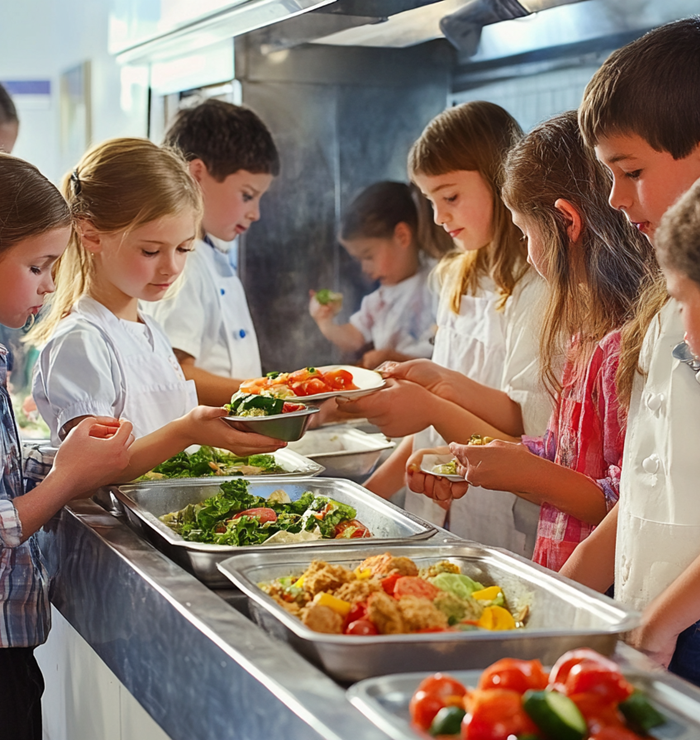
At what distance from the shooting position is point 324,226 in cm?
334

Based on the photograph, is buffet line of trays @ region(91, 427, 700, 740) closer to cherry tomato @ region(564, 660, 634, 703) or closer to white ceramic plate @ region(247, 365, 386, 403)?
cherry tomato @ region(564, 660, 634, 703)

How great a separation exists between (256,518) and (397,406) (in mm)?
616

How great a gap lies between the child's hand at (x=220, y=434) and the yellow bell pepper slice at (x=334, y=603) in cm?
64

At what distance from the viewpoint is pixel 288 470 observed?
176 centimetres

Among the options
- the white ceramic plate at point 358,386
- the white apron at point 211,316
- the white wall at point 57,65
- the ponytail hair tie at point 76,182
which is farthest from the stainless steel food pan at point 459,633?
the white wall at point 57,65

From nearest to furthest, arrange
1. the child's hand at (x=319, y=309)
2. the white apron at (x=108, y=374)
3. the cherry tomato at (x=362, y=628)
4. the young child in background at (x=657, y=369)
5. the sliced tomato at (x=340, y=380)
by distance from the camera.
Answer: the cherry tomato at (x=362, y=628), the young child in background at (x=657, y=369), the white apron at (x=108, y=374), the sliced tomato at (x=340, y=380), the child's hand at (x=319, y=309)

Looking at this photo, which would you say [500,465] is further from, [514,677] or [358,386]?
[514,677]

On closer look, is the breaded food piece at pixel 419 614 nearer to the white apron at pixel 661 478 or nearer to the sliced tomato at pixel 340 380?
the white apron at pixel 661 478

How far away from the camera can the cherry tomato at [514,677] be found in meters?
0.72

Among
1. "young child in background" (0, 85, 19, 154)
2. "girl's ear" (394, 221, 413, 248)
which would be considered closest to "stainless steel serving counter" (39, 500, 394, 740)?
"young child in background" (0, 85, 19, 154)

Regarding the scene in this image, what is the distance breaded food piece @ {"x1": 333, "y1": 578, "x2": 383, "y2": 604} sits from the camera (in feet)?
3.12

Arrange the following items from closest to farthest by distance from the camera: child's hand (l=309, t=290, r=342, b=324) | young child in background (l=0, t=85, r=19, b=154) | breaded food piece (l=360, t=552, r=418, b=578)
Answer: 1. breaded food piece (l=360, t=552, r=418, b=578)
2. young child in background (l=0, t=85, r=19, b=154)
3. child's hand (l=309, t=290, r=342, b=324)

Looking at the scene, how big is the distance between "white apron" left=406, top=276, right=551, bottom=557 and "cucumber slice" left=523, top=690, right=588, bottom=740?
117cm

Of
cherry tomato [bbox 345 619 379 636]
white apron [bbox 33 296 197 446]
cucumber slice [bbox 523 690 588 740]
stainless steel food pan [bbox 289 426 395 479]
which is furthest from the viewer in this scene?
stainless steel food pan [bbox 289 426 395 479]
